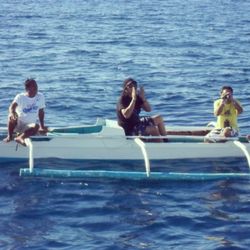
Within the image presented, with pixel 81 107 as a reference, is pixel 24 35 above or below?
above

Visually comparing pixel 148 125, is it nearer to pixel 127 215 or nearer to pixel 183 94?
pixel 127 215

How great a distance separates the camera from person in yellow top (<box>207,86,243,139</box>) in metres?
18.5

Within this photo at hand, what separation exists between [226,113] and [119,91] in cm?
1008

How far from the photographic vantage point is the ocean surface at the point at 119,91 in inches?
577

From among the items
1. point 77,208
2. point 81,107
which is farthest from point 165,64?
point 77,208

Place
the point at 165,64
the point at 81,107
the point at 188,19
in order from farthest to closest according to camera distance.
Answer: the point at 188,19
the point at 165,64
the point at 81,107

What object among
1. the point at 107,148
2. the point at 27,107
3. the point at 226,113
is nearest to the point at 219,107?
the point at 226,113

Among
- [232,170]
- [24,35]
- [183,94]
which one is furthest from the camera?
[24,35]

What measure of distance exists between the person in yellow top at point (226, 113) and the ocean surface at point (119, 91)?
655 mm

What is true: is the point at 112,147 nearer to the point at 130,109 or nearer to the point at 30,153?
the point at 130,109

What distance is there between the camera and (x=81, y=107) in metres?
26.1

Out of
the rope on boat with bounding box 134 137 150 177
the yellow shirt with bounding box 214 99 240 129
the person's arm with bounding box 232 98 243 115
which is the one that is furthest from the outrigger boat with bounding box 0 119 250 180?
the person's arm with bounding box 232 98 243 115

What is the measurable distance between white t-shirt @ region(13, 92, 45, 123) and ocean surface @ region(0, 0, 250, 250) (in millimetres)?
1103

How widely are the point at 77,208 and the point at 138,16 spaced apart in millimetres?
37911
